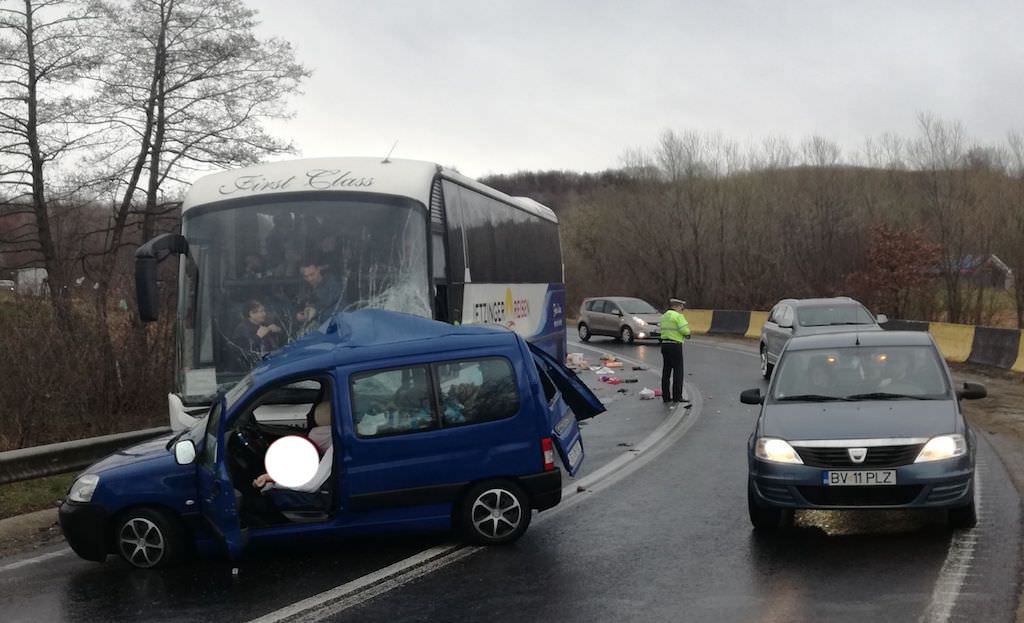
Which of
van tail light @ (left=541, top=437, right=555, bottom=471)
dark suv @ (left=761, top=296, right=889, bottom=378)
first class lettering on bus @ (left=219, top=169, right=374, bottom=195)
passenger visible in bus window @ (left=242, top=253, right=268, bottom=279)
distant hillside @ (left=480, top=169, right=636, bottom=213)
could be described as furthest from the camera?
distant hillside @ (left=480, top=169, right=636, bottom=213)

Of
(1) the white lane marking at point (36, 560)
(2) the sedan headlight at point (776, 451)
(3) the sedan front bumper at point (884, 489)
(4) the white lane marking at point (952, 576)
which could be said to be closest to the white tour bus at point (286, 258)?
(1) the white lane marking at point (36, 560)

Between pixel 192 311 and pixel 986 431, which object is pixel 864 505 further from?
pixel 986 431

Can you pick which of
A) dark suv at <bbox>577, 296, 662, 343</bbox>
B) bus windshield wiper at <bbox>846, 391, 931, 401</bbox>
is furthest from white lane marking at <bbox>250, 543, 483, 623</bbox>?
dark suv at <bbox>577, 296, 662, 343</bbox>

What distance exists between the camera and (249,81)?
2059 centimetres

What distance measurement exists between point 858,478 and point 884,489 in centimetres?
21

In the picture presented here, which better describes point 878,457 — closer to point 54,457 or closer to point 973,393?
point 973,393

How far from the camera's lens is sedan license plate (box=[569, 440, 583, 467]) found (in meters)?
8.80

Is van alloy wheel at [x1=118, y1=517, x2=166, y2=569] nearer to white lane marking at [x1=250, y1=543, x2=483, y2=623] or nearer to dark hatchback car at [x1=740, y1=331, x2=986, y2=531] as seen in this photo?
white lane marking at [x1=250, y1=543, x2=483, y2=623]

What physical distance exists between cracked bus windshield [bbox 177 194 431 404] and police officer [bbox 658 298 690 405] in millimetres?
8235

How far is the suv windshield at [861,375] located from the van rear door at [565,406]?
→ 1.76 m

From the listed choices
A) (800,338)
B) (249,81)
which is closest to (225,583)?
(800,338)

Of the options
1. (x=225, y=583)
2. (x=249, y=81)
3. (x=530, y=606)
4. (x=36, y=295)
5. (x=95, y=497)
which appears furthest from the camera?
(x=249, y=81)

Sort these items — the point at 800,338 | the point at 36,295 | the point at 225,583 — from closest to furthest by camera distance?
the point at 225,583 < the point at 800,338 < the point at 36,295

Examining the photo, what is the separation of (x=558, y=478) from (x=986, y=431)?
8.55 metres
